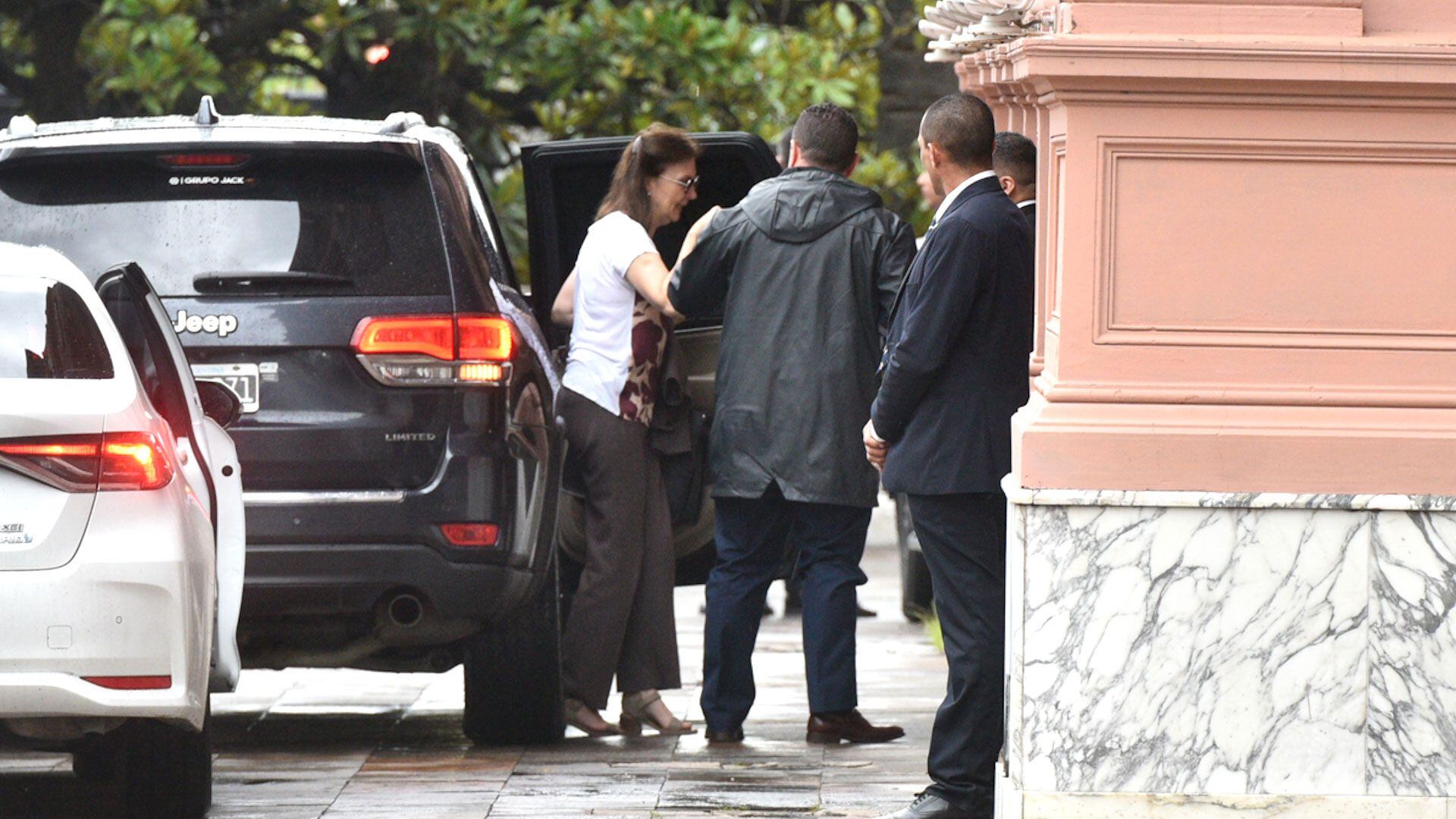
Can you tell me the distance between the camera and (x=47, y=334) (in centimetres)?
556

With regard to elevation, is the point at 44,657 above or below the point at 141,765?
above

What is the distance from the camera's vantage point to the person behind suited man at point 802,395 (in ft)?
24.0

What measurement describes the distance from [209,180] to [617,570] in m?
1.78

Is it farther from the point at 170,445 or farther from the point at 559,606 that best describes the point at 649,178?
the point at 170,445

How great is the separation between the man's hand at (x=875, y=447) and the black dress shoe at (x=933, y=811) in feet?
2.76

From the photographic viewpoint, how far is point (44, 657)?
209 inches

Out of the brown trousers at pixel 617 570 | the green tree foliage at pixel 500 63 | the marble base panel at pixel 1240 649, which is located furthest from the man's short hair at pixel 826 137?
the green tree foliage at pixel 500 63

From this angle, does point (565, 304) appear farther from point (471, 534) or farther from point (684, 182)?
point (471, 534)

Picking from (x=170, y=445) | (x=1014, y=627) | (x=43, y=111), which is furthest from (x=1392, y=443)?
(x=43, y=111)

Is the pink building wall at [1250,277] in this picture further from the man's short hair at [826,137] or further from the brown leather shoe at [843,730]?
the brown leather shoe at [843,730]

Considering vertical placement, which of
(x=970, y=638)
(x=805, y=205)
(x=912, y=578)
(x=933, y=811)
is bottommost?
(x=912, y=578)

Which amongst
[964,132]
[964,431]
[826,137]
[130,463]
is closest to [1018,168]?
[826,137]

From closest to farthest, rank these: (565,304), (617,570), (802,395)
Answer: (802,395), (617,570), (565,304)

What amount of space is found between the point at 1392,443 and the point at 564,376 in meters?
2.99
